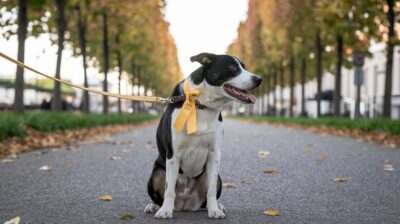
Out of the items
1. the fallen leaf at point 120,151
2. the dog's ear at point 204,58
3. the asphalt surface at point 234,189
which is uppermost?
the dog's ear at point 204,58

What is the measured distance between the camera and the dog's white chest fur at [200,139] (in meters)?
3.70

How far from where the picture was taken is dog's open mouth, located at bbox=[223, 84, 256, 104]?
3.57 m

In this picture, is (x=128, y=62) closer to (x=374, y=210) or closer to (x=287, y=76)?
(x=287, y=76)

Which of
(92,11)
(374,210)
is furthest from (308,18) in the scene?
(374,210)

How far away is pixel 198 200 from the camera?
13.6 ft

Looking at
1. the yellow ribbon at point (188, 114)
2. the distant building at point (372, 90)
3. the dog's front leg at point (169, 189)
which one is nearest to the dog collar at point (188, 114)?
the yellow ribbon at point (188, 114)

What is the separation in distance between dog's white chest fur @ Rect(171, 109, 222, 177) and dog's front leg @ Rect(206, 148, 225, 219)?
3.0 inches

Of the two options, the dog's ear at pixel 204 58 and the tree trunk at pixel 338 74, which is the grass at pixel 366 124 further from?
the dog's ear at pixel 204 58

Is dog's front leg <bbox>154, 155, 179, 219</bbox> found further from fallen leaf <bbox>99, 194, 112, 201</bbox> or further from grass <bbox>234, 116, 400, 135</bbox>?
grass <bbox>234, 116, 400, 135</bbox>

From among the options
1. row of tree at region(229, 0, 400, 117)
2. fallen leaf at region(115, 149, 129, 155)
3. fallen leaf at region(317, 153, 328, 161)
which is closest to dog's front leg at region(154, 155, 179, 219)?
fallen leaf at region(317, 153, 328, 161)

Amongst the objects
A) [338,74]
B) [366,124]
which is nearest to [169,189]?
[366,124]

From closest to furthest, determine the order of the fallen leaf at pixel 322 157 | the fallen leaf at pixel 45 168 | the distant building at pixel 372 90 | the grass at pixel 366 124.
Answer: the fallen leaf at pixel 45 168, the fallen leaf at pixel 322 157, the grass at pixel 366 124, the distant building at pixel 372 90

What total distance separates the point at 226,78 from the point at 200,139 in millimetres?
467

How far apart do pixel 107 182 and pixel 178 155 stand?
250cm
